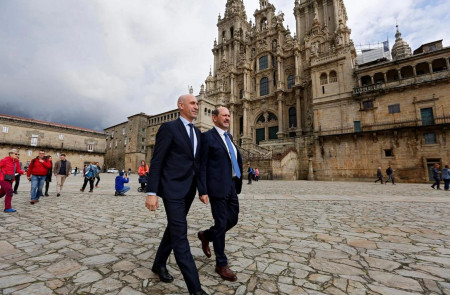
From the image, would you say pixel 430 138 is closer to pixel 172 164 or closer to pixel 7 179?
pixel 172 164

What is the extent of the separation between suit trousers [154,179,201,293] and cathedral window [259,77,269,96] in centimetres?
3822

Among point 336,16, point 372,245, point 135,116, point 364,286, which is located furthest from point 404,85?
point 135,116

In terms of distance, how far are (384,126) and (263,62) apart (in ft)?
77.1

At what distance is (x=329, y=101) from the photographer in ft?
85.5

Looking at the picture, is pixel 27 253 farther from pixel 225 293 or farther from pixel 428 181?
pixel 428 181

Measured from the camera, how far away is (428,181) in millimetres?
19438

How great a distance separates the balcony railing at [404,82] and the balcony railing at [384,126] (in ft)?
12.5

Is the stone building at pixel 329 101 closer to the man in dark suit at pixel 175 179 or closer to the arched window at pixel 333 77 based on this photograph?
the arched window at pixel 333 77

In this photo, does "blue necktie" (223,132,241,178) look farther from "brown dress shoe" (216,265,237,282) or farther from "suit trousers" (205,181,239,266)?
"brown dress shoe" (216,265,237,282)

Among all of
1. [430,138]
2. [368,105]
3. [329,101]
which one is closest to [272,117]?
[329,101]

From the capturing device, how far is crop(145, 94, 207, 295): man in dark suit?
2.04 meters

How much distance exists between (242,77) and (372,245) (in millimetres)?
40539

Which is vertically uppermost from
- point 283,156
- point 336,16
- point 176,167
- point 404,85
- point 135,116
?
point 336,16

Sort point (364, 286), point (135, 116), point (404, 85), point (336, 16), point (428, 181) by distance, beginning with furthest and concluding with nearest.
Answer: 1. point (135, 116)
2. point (336, 16)
3. point (404, 85)
4. point (428, 181)
5. point (364, 286)
